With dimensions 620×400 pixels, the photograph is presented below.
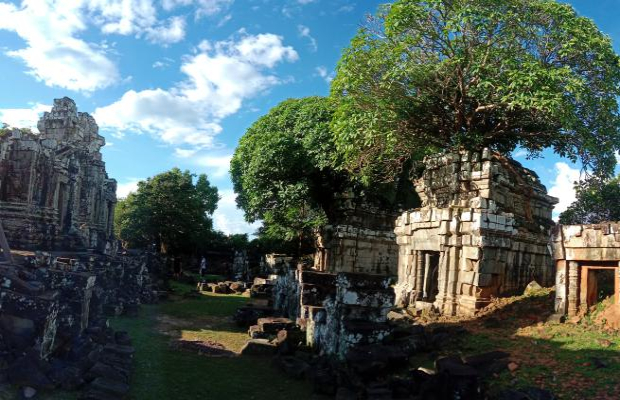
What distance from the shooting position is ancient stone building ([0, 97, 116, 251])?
17.5m

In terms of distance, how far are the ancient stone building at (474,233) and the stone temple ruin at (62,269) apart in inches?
335

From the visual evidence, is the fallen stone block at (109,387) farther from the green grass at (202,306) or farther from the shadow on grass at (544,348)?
the green grass at (202,306)

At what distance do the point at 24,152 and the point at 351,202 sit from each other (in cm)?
1555

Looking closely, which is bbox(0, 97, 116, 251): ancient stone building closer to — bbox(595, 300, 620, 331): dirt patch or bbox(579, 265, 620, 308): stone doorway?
bbox(579, 265, 620, 308): stone doorway

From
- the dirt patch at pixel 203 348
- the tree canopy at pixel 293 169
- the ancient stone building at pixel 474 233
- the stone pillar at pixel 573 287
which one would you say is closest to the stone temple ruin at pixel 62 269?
the dirt patch at pixel 203 348

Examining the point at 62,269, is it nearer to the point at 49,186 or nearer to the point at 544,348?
the point at 544,348

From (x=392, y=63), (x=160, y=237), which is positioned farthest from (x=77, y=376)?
(x=160, y=237)

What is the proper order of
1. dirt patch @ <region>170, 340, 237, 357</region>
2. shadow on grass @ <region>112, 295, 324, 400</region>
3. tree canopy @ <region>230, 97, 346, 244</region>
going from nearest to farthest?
shadow on grass @ <region>112, 295, 324, 400</region> < dirt patch @ <region>170, 340, 237, 357</region> < tree canopy @ <region>230, 97, 346, 244</region>

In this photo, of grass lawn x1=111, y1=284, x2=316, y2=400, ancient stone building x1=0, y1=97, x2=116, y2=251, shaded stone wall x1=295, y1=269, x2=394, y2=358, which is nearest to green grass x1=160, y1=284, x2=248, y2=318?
grass lawn x1=111, y1=284, x2=316, y2=400

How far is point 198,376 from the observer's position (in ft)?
28.7

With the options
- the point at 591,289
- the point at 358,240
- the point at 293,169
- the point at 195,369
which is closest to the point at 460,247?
the point at 591,289

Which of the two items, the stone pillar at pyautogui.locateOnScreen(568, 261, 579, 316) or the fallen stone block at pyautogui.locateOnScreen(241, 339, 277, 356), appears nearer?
the stone pillar at pyautogui.locateOnScreen(568, 261, 579, 316)

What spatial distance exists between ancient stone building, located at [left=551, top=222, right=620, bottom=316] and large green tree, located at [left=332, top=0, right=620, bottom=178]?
4224mm

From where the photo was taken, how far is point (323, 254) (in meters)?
27.1
